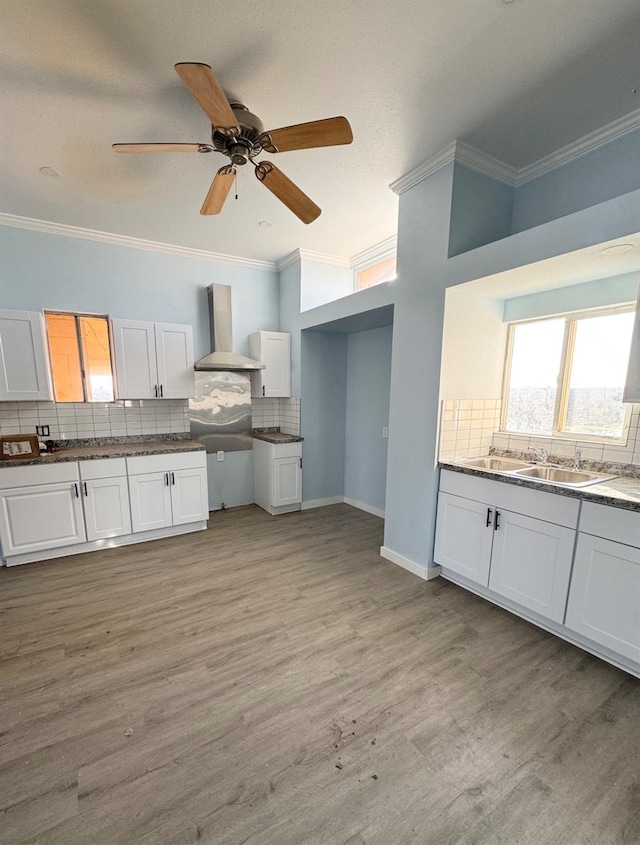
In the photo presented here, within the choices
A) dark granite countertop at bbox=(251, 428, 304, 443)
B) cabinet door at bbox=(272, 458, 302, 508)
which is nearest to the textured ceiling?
dark granite countertop at bbox=(251, 428, 304, 443)

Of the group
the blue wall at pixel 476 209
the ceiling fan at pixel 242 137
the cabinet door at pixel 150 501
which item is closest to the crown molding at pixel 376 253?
the blue wall at pixel 476 209

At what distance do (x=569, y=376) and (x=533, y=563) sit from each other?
139cm

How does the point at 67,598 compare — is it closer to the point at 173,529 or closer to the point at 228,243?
the point at 173,529

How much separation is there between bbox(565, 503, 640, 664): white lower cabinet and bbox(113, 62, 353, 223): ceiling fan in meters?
2.28

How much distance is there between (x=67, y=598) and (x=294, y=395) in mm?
2801

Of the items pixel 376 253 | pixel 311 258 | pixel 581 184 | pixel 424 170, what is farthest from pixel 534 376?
pixel 311 258

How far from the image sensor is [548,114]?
1909 mm

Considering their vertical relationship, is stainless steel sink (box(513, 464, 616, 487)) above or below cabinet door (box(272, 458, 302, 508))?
above

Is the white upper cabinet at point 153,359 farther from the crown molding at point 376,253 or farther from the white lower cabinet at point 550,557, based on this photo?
the white lower cabinet at point 550,557

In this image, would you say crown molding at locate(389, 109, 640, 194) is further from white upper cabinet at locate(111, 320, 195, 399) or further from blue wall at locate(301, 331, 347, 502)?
white upper cabinet at locate(111, 320, 195, 399)

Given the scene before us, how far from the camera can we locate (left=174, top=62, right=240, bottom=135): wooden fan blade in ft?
4.20

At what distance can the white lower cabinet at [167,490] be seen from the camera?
10.6 ft

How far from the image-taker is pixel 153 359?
3455mm

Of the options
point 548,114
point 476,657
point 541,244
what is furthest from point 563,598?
point 548,114
